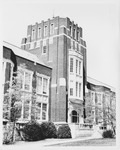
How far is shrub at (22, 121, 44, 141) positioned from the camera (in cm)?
608

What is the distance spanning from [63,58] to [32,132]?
2.43m

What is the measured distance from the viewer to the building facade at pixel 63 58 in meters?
6.84

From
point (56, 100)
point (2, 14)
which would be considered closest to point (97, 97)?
point (56, 100)

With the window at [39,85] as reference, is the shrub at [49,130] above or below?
below

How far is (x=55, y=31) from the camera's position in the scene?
7.05 metres

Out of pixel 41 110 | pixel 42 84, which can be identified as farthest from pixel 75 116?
pixel 42 84

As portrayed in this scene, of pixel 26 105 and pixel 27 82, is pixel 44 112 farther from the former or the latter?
pixel 27 82

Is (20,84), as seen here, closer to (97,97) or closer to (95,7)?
(97,97)

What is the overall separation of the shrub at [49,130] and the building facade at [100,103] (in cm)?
112

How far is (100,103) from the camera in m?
6.96

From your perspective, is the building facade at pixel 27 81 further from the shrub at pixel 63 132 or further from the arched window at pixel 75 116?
the arched window at pixel 75 116

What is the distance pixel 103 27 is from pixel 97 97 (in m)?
2.09

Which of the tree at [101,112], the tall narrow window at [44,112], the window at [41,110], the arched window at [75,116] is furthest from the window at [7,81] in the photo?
the tree at [101,112]

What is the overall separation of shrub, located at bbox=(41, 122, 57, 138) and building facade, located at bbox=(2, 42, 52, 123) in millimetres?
174
